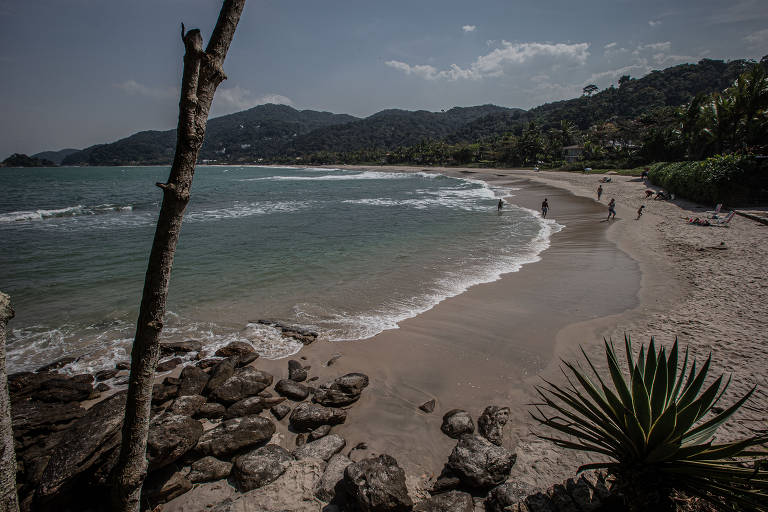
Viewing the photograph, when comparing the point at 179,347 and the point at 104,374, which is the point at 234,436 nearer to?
the point at 179,347

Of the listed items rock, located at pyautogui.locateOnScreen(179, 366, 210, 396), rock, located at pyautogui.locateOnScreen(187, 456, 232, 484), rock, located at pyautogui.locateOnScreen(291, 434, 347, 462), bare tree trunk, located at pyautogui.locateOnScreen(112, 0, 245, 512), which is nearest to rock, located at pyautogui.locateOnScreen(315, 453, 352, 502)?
rock, located at pyautogui.locateOnScreen(291, 434, 347, 462)

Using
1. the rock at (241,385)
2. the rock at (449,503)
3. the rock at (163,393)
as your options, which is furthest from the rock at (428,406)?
the rock at (163,393)

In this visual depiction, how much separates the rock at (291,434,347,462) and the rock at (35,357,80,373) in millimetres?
6089

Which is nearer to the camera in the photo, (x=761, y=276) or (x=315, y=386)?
(x=315, y=386)

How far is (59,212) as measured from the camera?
2797 centimetres

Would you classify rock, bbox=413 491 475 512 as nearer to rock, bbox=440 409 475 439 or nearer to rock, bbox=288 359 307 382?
rock, bbox=440 409 475 439

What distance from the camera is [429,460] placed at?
461cm

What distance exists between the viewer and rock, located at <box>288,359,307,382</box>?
6.61 meters

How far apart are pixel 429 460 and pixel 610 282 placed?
925 cm

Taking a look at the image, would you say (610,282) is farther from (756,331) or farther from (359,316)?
(359,316)

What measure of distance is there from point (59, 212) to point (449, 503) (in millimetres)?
37373

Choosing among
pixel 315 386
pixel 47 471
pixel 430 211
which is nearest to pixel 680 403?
pixel 315 386

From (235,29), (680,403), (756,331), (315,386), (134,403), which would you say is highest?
(235,29)

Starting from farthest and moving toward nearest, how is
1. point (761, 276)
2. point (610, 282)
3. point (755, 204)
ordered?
point (755, 204), point (610, 282), point (761, 276)
